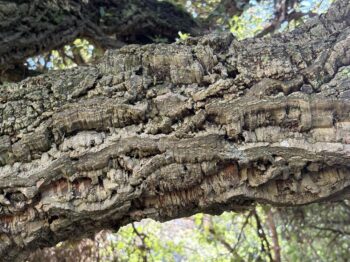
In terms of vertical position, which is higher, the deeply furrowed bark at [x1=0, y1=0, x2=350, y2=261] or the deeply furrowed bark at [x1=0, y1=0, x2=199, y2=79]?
the deeply furrowed bark at [x1=0, y1=0, x2=199, y2=79]

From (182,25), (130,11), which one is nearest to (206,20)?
(182,25)

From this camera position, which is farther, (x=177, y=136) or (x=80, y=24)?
(x=80, y=24)

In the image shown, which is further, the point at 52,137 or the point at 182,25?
the point at 182,25

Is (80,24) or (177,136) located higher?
(80,24)

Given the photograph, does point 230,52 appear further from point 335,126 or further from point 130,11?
point 130,11

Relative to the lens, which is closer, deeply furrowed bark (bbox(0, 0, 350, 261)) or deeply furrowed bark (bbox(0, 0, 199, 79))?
deeply furrowed bark (bbox(0, 0, 350, 261))
